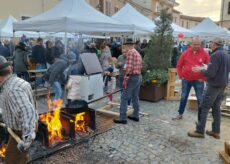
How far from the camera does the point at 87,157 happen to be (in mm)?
4258

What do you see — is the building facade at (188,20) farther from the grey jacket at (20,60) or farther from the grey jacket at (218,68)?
the grey jacket at (218,68)

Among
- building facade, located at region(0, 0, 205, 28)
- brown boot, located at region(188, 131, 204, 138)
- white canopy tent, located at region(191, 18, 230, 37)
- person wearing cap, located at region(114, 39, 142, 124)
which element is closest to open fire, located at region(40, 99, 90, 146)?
person wearing cap, located at region(114, 39, 142, 124)

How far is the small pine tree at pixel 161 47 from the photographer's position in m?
8.37

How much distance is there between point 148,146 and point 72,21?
4040 millimetres

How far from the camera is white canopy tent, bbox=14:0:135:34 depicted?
23.2 feet

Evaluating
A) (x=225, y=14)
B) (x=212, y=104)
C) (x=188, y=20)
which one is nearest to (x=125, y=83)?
(x=212, y=104)

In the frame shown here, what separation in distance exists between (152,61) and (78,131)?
162 inches

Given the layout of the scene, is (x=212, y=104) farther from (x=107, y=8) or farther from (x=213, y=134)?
(x=107, y=8)

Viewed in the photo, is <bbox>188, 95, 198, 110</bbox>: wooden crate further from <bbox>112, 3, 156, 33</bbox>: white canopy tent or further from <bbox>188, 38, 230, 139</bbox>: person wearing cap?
<bbox>112, 3, 156, 33</bbox>: white canopy tent

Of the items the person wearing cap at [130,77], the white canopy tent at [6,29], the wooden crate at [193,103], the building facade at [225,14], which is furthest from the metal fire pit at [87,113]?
the building facade at [225,14]

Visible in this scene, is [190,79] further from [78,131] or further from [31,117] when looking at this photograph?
[31,117]

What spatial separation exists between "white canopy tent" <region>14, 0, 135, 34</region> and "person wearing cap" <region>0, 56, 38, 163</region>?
466cm

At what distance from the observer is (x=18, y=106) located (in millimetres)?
2465

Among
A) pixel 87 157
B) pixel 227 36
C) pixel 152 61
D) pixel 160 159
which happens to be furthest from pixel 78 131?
pixel 227 36
